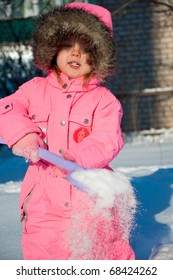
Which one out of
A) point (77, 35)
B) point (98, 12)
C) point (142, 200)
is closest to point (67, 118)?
point (77, 35)

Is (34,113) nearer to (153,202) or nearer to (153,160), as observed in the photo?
(153,202)

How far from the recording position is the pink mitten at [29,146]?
3.02 m

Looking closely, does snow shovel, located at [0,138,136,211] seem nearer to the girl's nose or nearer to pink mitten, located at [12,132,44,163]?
pink mitten, located at [12,132,44,163]

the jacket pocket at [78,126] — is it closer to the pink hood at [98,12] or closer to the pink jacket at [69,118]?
the pink jacket at [69,118]

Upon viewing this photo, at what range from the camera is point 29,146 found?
3.05 metres

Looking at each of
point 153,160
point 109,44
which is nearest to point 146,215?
point 109,44

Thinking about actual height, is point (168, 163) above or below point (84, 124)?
below

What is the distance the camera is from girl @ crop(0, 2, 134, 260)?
3.14 metres

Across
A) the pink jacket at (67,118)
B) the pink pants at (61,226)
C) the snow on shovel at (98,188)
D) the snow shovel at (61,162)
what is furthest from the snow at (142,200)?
the snow shovel at (61,162)

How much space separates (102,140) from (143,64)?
368 inches

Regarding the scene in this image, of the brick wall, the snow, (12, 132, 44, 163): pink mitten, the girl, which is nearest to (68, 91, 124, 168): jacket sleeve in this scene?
the girl

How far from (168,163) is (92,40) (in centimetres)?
436

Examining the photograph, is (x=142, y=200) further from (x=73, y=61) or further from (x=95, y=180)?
(x=95, y=180)

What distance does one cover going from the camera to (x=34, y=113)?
10.9 feet
